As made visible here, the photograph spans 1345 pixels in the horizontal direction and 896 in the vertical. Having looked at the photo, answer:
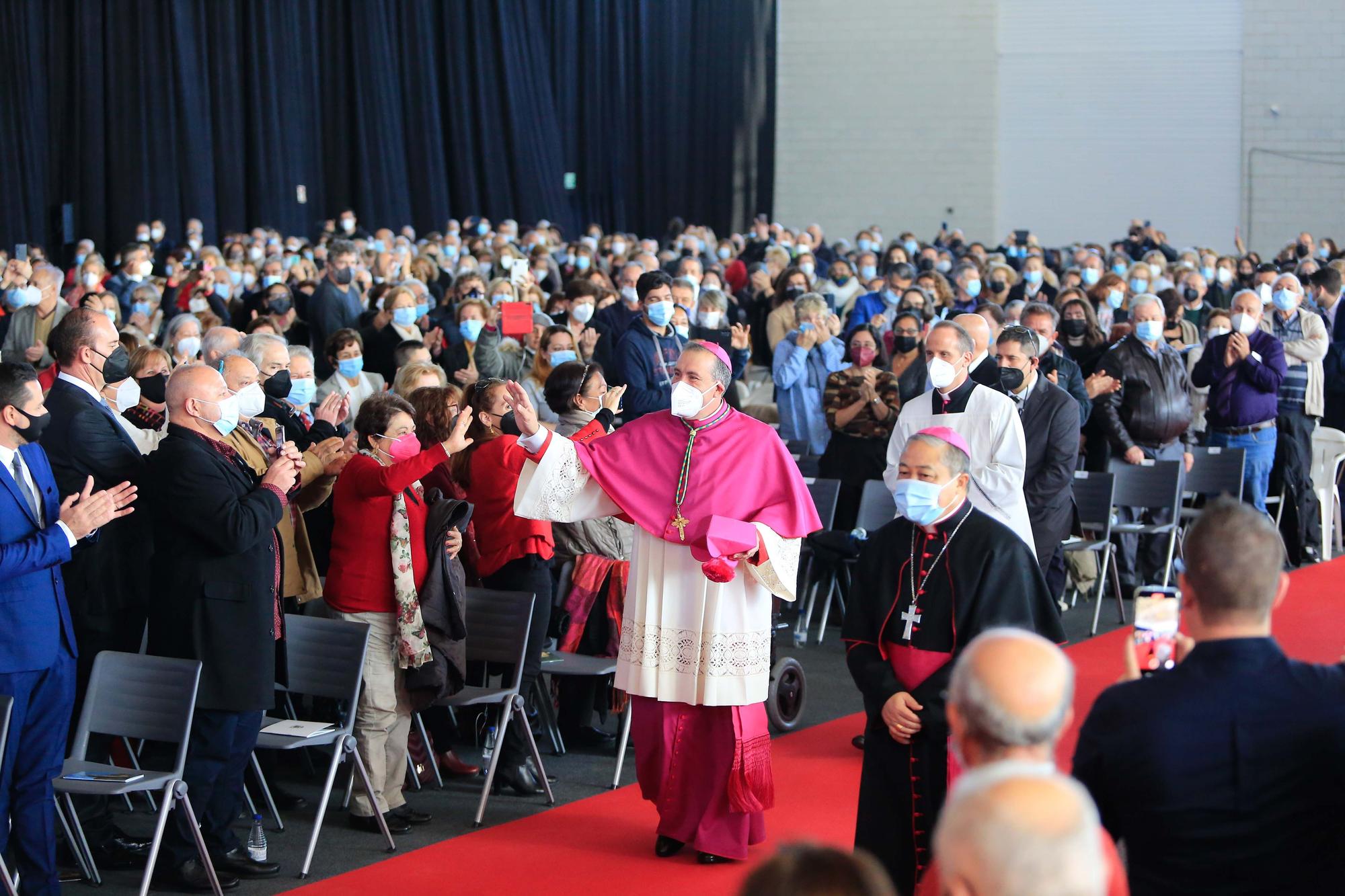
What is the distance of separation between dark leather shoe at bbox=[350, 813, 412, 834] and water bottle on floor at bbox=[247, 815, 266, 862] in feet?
1.44

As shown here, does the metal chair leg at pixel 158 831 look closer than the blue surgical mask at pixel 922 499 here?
No

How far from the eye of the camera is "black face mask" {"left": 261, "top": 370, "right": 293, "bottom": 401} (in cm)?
612

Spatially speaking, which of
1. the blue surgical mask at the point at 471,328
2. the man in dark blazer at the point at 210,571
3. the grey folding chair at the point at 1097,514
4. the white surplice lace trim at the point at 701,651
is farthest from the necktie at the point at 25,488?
the grey folding chair at the point at 1097,514

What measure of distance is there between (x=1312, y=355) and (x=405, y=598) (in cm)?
689

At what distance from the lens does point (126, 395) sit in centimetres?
639

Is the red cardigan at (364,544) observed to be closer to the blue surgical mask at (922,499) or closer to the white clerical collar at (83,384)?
the white clerical collar at (83,384)

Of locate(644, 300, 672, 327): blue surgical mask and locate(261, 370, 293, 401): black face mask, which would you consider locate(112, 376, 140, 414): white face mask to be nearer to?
locate(261, 370, 293, 401): black face mask

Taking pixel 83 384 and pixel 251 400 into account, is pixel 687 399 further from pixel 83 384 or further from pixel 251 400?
pixel 83 384

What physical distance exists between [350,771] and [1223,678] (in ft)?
12.6

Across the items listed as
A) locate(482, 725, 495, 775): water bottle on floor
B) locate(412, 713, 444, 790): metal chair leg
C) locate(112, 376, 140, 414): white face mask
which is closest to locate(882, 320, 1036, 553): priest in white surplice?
locate(482, 725, 495, 775): water bottle on floor

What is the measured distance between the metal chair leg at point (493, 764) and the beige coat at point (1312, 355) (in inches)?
251

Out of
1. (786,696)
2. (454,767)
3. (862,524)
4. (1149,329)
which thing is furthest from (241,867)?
(1149,329)

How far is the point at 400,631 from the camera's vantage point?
17.5 ft

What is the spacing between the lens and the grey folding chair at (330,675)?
5055 mm
